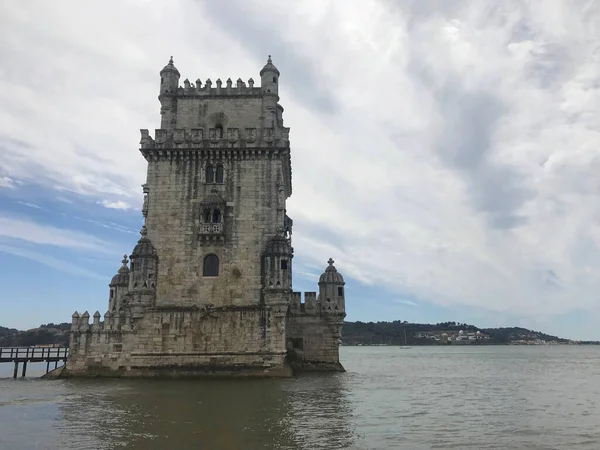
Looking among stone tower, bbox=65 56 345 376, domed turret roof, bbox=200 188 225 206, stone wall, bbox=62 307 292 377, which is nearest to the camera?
stone wall, bbox=62 307 292 377

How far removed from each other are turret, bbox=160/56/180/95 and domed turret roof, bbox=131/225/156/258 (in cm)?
1082

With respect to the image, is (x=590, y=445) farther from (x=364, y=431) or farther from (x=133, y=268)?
(x=133, y=268)

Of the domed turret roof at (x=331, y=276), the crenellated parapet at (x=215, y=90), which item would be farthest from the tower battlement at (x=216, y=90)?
the domed turret roof at (x=331, y=276)

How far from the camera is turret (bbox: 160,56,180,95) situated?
1437 inches

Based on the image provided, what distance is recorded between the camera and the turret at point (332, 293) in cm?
3825

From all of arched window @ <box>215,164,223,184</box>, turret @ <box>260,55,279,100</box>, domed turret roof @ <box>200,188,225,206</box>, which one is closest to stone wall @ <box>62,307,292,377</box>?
domed turret roof @ <box>200,188,225,206</box>

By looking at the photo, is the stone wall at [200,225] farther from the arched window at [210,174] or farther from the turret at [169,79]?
the turret at [169,79]

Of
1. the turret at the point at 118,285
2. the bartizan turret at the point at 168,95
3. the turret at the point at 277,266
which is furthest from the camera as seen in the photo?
the turret at the point at 118,285

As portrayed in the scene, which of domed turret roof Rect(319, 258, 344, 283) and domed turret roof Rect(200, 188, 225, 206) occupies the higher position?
domed turret roof Rect(200, 188, 225, 206)

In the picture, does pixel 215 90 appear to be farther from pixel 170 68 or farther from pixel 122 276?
pixel 122 276

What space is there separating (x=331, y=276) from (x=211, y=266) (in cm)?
971

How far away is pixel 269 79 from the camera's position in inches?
1451

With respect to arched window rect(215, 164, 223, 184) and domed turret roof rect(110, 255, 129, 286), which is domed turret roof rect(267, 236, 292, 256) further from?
domed turret roof rect(110, 255, 129, 286)

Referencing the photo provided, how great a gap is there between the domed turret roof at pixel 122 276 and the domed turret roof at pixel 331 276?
1586 centimetres
